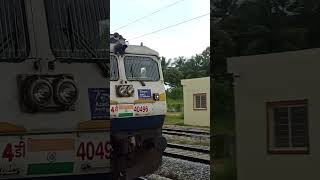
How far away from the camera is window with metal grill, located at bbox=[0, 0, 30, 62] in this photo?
3.31 metres

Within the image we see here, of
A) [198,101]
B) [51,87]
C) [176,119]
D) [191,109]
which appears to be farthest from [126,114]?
[176,119]

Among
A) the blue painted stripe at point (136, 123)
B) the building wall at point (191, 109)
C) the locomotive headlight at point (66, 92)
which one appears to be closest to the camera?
the locomotive headlight at point (66, 92)

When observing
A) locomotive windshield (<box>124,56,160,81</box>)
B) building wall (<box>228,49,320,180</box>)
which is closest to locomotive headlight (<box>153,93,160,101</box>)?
locomotive windshield (<box>124,56,160,81</box>)

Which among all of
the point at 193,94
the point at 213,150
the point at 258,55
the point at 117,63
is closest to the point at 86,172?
the point at 213,150

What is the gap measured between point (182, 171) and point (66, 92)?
17.6ft

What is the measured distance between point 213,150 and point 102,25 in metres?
1.97

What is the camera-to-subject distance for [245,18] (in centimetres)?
181

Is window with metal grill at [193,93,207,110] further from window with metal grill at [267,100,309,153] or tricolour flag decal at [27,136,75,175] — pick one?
window with metal grill at [267,100,309,153]

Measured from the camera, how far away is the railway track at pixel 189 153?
9812 mm

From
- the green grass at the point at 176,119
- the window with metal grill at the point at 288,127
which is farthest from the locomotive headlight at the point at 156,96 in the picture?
the green grass at the point at 176,119

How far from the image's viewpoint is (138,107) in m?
6.35

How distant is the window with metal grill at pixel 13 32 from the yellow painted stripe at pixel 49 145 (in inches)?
22.2

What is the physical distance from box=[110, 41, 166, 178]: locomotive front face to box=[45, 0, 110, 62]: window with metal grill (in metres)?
1.69

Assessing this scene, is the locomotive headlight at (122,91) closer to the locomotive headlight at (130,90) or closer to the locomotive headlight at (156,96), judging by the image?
the locomotive headlight at (130,90)
